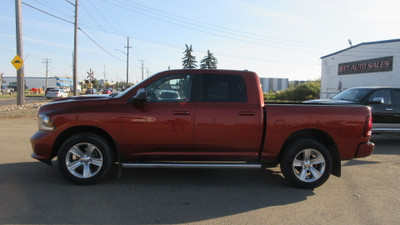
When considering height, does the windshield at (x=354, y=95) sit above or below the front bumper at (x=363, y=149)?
above

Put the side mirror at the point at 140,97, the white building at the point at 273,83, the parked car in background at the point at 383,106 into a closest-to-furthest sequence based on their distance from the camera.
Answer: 1. the side mirror at the point at 140,97
2. the parked car in background at the point at 383,106
3. the white building at the point at 273,83

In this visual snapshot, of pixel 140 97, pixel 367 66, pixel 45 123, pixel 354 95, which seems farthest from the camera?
pixel 367 66

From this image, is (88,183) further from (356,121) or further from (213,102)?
(356,121)

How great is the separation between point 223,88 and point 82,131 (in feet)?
7.82

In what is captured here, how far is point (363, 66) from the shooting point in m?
29.7

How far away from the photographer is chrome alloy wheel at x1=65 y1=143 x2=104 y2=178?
4.63 metres

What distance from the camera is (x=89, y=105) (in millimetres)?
4660

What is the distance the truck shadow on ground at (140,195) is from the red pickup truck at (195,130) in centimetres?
38

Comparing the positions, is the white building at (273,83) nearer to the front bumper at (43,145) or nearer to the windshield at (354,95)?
the windshield at (354,95)

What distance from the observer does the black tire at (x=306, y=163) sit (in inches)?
186

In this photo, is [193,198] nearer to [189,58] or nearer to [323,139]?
[323,139]

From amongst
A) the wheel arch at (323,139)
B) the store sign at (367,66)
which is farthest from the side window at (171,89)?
the store sign at (367,66)

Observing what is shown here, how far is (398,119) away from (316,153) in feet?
18.6

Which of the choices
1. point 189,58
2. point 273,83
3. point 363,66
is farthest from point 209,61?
point 273,83
